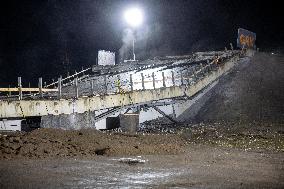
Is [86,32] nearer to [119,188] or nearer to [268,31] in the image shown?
[268,31]

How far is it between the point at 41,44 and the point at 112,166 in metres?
40.0

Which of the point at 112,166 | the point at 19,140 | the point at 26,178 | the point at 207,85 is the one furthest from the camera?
the point at 207,85

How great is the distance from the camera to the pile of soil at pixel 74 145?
35.7 ft

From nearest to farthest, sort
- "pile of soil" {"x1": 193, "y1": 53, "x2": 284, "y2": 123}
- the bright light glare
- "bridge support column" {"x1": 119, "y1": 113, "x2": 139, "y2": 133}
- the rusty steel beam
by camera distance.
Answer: the rusty steel beam → "bridge support column" {"x1": 119, "y1": 113, "x2": 139, "y2": 133} → "pile of soil" {"x1": 193, "y1": 53, "x2": 284, "y2": 123} → the bright light glare

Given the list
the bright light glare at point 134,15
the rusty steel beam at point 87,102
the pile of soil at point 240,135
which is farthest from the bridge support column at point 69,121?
the bright light glare at point 134,15

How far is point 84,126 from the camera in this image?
1755 centimetres

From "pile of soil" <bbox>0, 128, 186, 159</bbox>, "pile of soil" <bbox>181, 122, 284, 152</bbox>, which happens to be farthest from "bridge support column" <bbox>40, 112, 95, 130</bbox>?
"pile of soil" <bbox>181, 122, 284, 152</bbox>

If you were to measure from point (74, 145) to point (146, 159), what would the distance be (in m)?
2.76

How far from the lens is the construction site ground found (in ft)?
25.9

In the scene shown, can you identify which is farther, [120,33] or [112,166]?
[120,33]

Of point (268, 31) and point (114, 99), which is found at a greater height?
point (268, 31)

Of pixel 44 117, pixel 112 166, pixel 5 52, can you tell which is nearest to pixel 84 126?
pixel 44 117

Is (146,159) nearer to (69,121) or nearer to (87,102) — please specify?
(69,121)

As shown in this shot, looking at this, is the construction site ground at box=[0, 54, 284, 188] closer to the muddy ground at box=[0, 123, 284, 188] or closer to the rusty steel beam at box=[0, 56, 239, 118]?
the muddy ground at box=[0, 123, 284, 188]
